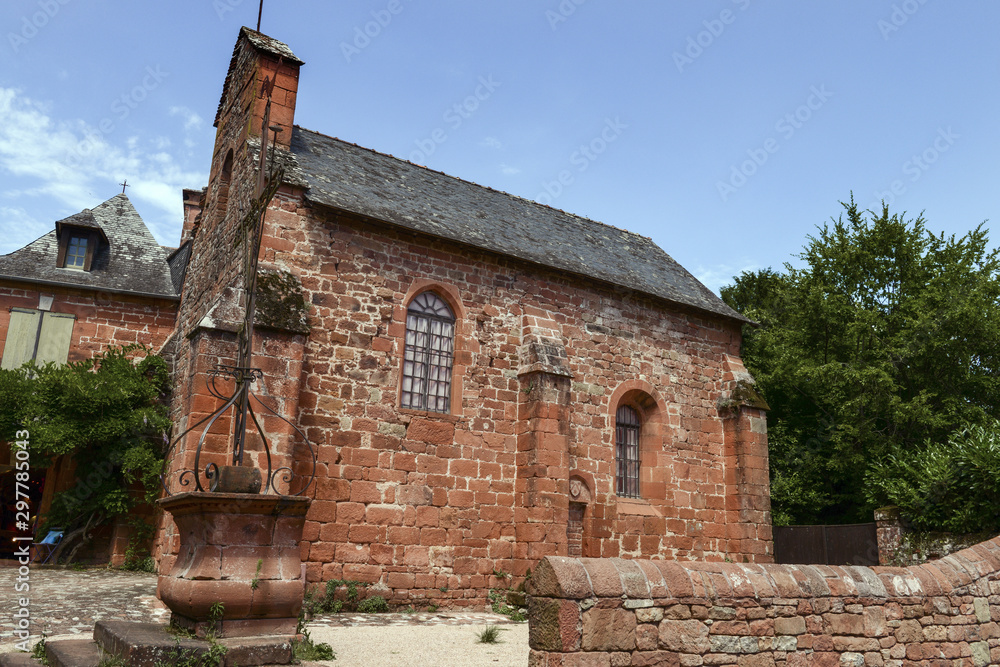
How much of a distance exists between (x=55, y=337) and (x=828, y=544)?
53.9 ft

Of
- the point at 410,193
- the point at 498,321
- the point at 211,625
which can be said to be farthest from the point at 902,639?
the point at 410,193

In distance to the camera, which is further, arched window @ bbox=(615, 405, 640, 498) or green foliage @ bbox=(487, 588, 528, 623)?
arched window @ bbox=(615, 405, 640, 498)

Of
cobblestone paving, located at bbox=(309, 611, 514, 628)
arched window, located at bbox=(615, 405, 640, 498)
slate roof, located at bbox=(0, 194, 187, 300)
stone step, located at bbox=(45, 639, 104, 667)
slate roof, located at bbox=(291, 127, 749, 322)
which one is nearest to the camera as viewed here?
stone step, located at bbox=(45, 639, 104, 667)

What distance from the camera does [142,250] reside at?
17.0 metres

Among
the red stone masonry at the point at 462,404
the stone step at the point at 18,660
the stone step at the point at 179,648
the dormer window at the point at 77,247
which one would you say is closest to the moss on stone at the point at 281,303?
the red stone masonry at the point at 462,404

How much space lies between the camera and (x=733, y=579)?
5.61 metres

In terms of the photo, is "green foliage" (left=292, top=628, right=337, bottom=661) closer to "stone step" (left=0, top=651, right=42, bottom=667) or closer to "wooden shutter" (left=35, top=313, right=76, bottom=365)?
"stone step" (left=0, top=651, right=42, bottom=667)

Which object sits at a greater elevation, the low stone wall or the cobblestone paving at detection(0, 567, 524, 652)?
the low stone wall

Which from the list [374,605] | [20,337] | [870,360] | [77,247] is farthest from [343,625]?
[870,360]

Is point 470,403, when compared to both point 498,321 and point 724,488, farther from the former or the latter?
point 724,488

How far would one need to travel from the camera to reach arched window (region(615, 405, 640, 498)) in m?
13.5

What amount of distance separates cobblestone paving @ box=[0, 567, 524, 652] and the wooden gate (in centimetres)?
738

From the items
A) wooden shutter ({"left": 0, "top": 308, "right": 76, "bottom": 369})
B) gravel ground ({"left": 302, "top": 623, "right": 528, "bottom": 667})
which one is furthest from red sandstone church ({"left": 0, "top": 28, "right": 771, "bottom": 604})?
wooden shutter ({"left": 0, "top": 308, "right": 76, "bottom": 369})

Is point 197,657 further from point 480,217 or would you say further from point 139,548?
point 480,217
